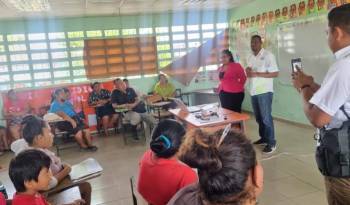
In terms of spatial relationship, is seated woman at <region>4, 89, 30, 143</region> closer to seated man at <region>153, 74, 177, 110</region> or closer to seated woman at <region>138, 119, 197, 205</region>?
seated man at <region>153, 74, 177, 110</region>

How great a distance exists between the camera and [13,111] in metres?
5.80

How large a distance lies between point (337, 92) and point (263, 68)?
282 cm

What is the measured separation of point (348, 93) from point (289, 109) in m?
4.45

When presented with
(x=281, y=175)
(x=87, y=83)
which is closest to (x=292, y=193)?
(x=281, y=175)

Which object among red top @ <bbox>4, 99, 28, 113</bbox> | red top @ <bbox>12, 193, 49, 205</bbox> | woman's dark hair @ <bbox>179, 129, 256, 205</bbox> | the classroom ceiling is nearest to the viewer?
woman's dark hair @ <bbox>179, 129, 256, 205</bbox>

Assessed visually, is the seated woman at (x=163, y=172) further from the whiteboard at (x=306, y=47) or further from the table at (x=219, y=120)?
the whiteboard at (x=306, y=47)

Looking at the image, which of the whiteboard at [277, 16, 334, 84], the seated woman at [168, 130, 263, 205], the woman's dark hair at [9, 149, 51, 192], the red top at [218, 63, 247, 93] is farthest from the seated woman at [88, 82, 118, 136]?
the seated woman at [168, 130, 263, 205]

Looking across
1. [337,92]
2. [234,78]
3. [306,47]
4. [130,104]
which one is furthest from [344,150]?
[130,104]

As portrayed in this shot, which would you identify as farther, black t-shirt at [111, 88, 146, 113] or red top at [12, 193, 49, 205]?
black t-shirt at [111, 88, 146, 113]

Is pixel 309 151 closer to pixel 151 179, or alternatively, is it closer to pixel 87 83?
pixel 151 179

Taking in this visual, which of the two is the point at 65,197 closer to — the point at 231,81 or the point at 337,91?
the point at 337,91

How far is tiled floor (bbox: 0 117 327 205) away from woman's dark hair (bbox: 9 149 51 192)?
0.84m

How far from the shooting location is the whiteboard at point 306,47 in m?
4.60

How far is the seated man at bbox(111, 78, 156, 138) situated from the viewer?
5.64 meters
